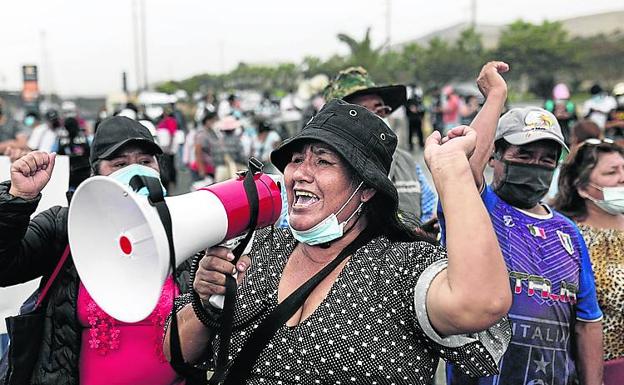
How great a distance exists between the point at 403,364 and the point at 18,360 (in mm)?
1499

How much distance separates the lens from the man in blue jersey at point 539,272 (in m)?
2.40

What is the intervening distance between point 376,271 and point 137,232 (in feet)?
2.26

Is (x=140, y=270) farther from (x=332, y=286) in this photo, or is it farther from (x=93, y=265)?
(x=332, y=286)

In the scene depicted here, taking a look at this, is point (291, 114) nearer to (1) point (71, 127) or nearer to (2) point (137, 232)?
(1) point (71, 127)

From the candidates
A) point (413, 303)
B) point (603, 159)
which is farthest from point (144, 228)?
point (603, 159)

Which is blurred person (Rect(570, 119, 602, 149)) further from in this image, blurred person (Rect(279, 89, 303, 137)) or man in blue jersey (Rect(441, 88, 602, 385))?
blurred person (Rect(279, 89, 303, 137))

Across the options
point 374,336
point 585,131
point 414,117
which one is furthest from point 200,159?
point 414,117

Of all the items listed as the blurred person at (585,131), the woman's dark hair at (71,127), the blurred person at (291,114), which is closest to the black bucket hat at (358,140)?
the blurred person at (585,131)

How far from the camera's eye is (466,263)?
154 cm

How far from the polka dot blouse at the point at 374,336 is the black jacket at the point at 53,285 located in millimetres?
865

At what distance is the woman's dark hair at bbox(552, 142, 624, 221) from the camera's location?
3.14 m

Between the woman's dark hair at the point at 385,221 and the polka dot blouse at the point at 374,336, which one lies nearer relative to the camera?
the polka dot blouse at the point at 374,336

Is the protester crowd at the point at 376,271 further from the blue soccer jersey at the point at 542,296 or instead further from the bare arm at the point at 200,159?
the bare arm at the point at 200,159

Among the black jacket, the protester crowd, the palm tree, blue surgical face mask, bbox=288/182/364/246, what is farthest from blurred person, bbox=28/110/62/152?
the palm tree
